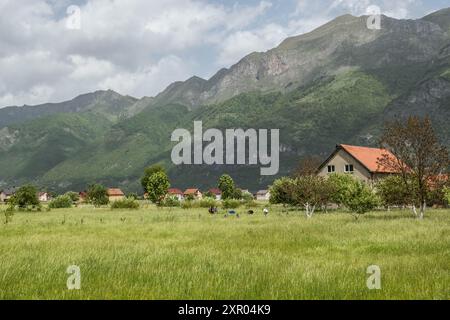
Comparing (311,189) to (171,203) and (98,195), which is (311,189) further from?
(98,195)

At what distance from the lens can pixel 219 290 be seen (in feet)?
34.5

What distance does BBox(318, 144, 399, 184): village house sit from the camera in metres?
71.1

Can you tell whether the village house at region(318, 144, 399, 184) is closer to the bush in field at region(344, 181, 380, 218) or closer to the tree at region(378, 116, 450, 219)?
the tree at region(378, 116, 450, 219)

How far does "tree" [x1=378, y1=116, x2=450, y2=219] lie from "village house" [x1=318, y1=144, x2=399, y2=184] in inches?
1120

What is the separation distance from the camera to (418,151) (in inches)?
1567

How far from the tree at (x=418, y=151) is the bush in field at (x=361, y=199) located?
411cm

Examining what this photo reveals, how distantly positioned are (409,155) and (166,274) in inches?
1373

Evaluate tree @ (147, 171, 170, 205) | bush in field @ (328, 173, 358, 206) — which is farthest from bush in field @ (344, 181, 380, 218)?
tree @ (147, 171, 170, 205)

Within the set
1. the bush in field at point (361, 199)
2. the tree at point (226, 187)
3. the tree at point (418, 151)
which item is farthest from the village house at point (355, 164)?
the tree at point (226, 187)

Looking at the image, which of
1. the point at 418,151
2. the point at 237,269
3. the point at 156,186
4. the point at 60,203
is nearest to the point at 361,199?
the point at 418,151

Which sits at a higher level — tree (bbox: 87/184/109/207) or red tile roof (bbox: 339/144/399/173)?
red tile roof (bbox: 339/144/399/173)
